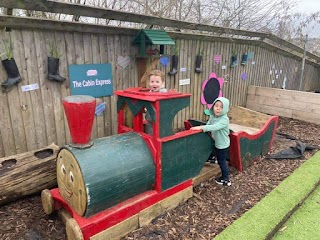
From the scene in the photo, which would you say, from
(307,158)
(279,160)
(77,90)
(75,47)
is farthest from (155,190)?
(307,158)

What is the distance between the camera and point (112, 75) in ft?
14.4

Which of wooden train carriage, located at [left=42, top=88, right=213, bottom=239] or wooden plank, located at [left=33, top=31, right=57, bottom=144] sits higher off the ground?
wooden plank, located at [left=33, top=31, right=57, bottom=144]

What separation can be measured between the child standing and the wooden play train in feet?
0.52

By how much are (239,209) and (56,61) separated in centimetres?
303

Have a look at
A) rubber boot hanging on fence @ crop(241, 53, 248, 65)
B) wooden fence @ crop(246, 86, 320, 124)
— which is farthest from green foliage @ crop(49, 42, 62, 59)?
wooden fence @ crop(246, 86, 320, 124)

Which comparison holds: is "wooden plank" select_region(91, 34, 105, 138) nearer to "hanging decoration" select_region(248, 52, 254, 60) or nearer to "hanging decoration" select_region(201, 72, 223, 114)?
"hanging decoration" select_region(201, 72, 223, 114)

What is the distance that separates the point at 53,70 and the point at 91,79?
2.04ft

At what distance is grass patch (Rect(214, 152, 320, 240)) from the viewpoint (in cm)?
267

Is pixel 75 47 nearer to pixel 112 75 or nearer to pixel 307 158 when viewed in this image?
pixel 112 75

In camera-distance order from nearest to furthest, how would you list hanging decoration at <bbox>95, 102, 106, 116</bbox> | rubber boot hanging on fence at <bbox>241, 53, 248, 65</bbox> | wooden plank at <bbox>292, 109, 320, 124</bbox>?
hanging decoration at <bbox>95, 102, 106, 116</bbox> → wooden plank at <bbox>292, 109, 320, 124</bbox> → rubber boot hanging on fence at <bbox>241, 53, 248, 65</bbox>

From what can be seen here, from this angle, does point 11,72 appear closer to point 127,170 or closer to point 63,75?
point 63,75

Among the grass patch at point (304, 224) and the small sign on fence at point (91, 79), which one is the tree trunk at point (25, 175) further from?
the grass patch at point (304, 224)

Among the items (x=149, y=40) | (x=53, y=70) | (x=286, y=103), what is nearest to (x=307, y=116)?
(x=286, y=103)

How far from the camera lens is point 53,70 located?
363 cm
